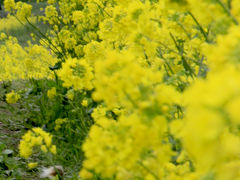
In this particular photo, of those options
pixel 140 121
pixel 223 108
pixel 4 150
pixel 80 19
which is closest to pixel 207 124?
pixel 223 108

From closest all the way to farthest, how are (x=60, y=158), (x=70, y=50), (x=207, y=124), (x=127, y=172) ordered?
(x=207, y=124) < (x=127, y=172) < (x=60, y=158) < (x=70, y=50)

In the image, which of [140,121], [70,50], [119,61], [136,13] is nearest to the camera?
[140,121]

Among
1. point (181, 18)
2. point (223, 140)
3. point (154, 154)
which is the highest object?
point (181, 18)

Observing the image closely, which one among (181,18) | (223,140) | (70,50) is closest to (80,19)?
(70,50)

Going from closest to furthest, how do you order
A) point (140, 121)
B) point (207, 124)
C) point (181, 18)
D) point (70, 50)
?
point (207, 124)
point (140, 121)
point (181, 18)
point (70, 50)

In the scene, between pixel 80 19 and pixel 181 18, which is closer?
pixel 181 18

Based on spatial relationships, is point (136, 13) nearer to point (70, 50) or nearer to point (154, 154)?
point (154, 154)

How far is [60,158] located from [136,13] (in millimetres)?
2395

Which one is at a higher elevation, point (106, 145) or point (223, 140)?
point (223, 140)

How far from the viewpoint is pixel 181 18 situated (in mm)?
2080

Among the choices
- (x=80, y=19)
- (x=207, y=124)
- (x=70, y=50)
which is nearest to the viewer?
(x=207, y=124)

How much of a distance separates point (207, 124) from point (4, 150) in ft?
11.7

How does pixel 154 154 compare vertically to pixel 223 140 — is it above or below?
below

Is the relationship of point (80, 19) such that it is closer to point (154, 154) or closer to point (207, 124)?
point (154, 154)
